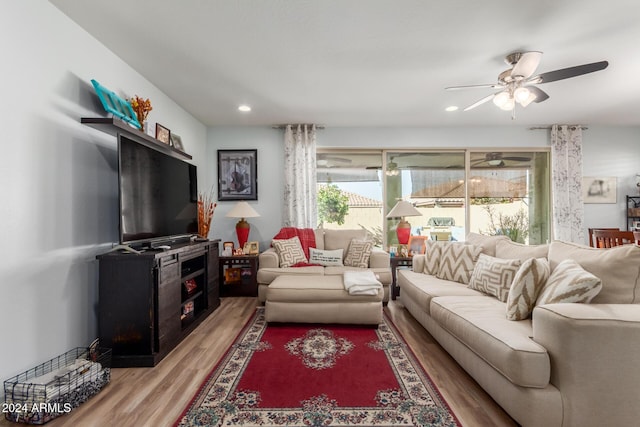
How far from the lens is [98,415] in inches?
67.6

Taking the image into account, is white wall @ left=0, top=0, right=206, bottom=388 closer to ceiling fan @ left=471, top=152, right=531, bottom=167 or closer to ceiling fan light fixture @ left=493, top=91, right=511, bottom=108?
ceiling fan light fixture @ left=493, top=91, right=511, bottom=108

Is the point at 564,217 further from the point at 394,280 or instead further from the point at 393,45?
the point at 393,45

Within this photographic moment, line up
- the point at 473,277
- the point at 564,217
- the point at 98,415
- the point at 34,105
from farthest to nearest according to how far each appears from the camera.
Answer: the point at 564,217, the point at 473,277, the point at 34,105, the point at 98,415

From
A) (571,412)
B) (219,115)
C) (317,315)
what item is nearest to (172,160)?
(219,115)

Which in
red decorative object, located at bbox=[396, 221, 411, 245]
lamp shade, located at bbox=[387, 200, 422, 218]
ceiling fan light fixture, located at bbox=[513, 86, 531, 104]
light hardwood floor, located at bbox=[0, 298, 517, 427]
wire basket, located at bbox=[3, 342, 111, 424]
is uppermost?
ceiling fan light fixture, located at bbox=[513, 86, 531, 104]

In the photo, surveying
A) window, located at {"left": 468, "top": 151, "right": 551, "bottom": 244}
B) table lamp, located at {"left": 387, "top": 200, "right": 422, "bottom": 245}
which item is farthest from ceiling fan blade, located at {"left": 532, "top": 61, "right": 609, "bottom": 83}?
window, located at {"left": 468, "top": 151, "right": 551, "bottom": 244}

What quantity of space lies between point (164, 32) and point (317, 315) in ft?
9.02

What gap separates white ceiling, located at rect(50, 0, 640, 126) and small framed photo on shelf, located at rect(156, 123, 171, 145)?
0.45m

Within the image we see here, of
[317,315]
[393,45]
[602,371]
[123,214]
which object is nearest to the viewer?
[602,371]

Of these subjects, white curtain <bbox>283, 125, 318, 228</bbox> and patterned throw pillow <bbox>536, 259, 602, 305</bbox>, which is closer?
patterned throw pillow <bbox>536, 259, 602, 305</bbox>

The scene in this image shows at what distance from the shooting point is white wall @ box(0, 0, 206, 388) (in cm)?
179

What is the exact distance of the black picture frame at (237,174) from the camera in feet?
16.1

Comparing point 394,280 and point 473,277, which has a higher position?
point 473,277

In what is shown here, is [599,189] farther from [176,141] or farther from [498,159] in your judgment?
[176,141]
